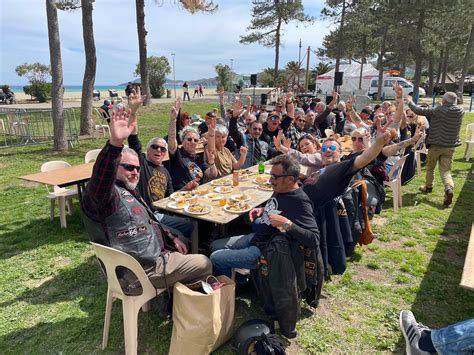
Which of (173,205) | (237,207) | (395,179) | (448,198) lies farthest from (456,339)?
(448,198)

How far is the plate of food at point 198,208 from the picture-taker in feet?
11.3

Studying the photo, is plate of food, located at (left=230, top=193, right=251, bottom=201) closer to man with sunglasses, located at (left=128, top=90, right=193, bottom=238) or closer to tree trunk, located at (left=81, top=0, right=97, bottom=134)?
man with sunglasses, located at (left=128, top=90, right=193, bottom=238)

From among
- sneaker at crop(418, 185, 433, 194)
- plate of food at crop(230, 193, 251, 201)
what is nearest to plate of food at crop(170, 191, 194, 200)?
plate of food at crop(230, 193, 251, 201)

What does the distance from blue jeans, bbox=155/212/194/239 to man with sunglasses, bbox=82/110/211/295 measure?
0.89 m

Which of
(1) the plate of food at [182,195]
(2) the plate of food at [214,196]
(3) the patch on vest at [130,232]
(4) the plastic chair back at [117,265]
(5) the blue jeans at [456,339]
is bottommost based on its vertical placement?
(5) the blue jeans at [456,339]

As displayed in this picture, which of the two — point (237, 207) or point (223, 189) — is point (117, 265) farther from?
point (223, 189)

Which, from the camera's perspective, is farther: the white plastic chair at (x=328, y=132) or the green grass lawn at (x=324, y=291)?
the white plastic chair at (x=328, y=132)

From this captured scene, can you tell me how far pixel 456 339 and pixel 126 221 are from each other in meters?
2.40

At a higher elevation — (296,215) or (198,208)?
(296,215)

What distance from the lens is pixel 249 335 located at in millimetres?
2551

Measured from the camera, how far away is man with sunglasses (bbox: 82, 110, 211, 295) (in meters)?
2.22

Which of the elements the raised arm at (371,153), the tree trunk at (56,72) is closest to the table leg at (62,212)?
the raised arm at (371,153)

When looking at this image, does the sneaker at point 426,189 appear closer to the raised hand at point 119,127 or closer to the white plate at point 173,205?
the white plate at point 173,205

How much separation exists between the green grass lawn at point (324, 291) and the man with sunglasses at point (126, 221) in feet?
2.25
